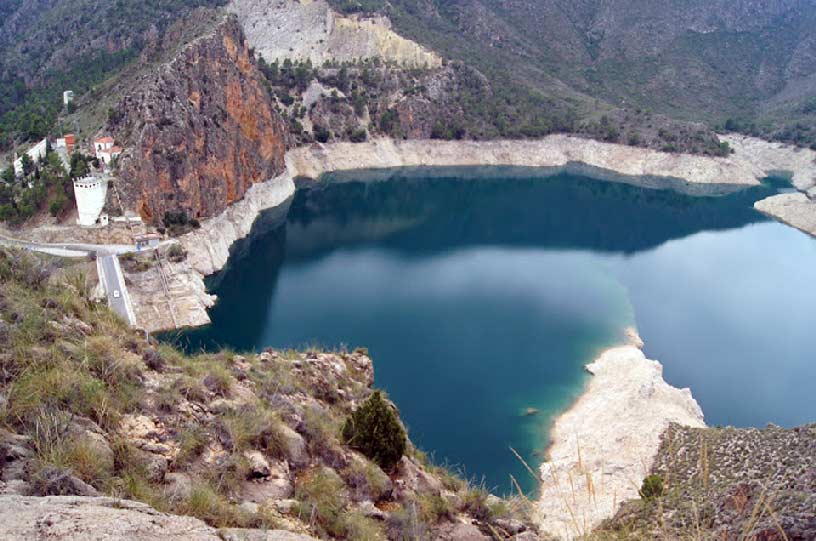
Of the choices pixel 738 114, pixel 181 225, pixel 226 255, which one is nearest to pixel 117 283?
pixel 181 225

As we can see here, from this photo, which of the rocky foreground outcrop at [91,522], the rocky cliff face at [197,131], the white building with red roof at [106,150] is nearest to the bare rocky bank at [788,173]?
the rocky cliff face at [197,131]

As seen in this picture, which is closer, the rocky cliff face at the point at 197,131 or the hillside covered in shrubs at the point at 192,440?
the hillside covered in shrubs at the point at 192,440

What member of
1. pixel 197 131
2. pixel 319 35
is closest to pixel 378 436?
pixel 197 131

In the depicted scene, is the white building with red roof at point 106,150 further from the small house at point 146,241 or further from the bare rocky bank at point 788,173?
the bare rocky bank at point 788,173

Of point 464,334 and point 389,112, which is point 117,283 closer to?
point 464,334

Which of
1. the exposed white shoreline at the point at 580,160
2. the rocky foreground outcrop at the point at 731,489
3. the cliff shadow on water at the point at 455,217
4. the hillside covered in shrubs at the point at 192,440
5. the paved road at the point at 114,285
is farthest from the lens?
the exposed white shoreline at the point at 580,160

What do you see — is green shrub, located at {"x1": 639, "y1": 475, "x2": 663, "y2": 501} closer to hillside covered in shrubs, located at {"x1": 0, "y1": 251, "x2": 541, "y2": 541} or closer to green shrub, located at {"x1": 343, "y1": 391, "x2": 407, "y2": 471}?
hillside covered in shrubs, located at {"x1": 0, "y1": 251, "x2": 541, "y2": 541}
